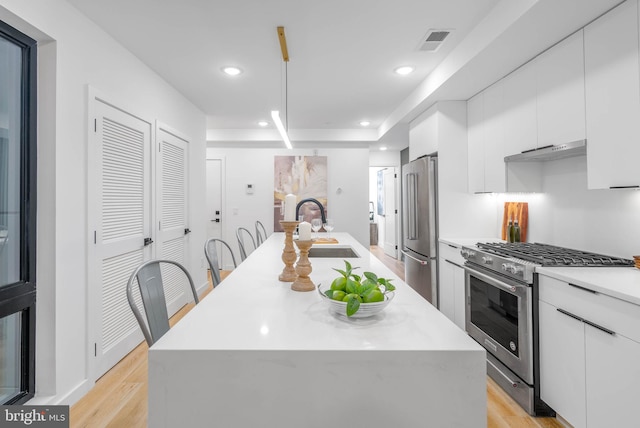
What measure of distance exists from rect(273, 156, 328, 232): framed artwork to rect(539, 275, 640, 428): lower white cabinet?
14.4 ft

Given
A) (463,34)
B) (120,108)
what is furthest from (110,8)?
(463,34)

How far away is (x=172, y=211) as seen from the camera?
3.58 metres

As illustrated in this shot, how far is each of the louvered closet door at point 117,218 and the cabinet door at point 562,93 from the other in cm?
317

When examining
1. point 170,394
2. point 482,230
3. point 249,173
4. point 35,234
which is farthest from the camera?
point 249,173

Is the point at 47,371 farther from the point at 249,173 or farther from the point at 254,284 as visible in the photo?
the point at 249,173

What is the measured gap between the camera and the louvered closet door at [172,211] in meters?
3.29

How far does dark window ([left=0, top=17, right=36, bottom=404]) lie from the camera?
1772mm

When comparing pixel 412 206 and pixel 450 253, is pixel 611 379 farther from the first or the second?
pixel 412 206

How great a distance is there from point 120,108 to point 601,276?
3.34 meters

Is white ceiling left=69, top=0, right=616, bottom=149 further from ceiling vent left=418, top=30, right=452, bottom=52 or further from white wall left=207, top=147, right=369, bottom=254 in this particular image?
white wall left=207, top=147, right=369, bottom=254

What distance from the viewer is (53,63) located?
1.92 meters

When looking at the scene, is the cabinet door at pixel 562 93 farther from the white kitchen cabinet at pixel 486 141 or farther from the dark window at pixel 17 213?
the dark window at pixel 17 213

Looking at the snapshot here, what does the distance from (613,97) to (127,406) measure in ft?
11.0
